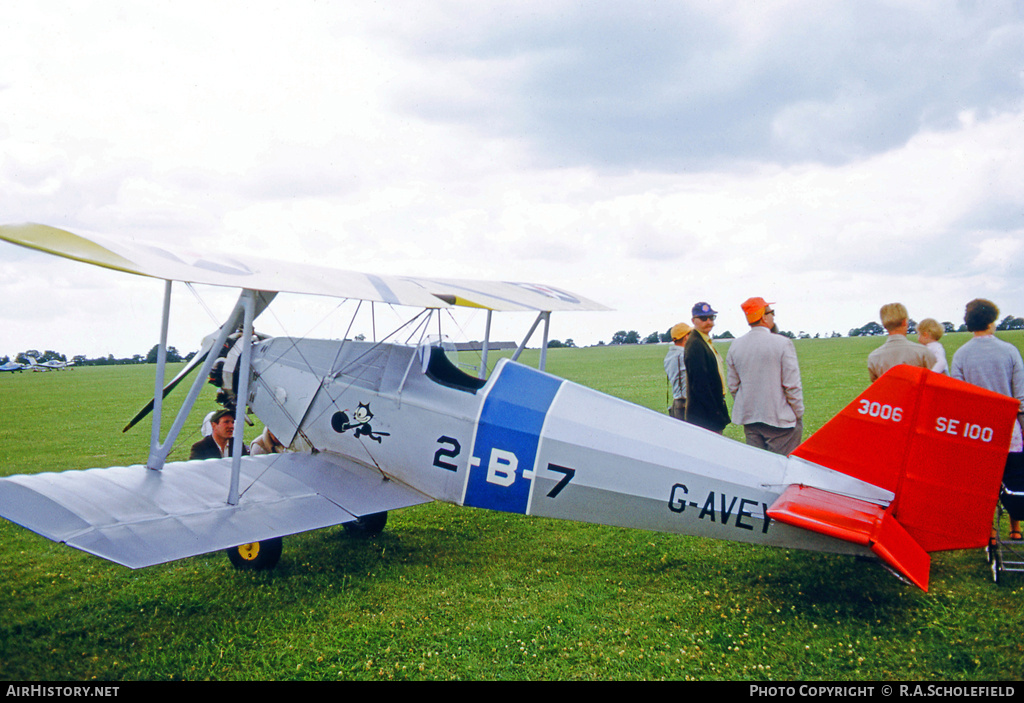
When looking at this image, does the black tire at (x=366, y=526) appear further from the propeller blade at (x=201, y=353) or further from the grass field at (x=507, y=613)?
the propeller blade at (x=201, y=353)

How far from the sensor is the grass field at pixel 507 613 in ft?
10.1

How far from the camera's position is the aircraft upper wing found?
3.42 m

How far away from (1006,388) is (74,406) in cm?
1969

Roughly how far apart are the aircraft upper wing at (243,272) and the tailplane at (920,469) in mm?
2647

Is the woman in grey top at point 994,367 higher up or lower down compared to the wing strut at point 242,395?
higher up

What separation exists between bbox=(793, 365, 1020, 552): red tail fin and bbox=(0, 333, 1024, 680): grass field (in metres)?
0.57

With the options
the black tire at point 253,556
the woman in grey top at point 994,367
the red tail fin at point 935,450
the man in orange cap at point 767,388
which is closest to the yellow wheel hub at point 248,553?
the black tire at point 253,556

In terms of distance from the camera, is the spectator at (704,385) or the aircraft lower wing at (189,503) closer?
the aircraft lower wing at (189,503)

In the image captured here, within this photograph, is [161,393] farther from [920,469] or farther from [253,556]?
[920,469]

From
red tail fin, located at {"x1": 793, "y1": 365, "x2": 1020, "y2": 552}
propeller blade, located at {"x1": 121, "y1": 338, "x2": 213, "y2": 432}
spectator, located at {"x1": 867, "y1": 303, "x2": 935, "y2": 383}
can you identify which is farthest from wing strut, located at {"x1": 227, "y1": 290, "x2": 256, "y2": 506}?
spectator, located at {"x1": 867, "y1": 303, "x2": 935, "y2": 383}

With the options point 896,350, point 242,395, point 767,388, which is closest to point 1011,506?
point 896,350

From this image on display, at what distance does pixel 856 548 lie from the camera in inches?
130
